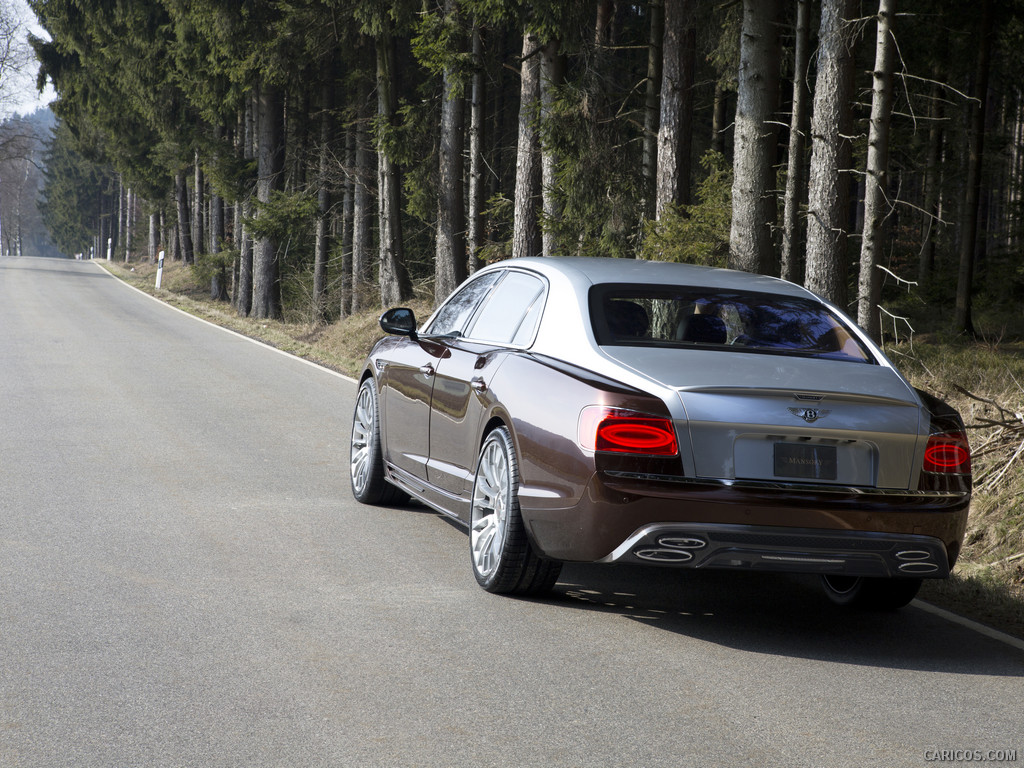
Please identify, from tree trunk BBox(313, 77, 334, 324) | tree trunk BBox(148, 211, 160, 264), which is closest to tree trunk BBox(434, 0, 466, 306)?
tree trunk BBox(313, 77, 334, 324)

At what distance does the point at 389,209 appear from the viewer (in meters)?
25.6

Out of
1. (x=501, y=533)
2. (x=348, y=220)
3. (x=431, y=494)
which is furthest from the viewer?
(x=348, y=220)

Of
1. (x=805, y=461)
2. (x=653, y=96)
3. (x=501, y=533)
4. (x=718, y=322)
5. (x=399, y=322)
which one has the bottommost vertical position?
(x=501, y=533)

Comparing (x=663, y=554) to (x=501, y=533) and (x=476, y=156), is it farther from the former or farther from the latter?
(x=476, y=156)

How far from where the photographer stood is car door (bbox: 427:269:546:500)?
6.14 meters

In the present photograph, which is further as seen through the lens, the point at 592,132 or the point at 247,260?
the point at 247,260

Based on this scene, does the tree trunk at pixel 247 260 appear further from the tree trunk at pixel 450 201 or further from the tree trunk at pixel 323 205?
the tree trunk at pixel 450 201

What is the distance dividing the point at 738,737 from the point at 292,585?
2588 mm

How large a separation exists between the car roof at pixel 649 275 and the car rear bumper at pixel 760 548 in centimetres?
162

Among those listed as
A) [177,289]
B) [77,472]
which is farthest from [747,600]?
[177,289]

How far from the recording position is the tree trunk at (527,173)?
20.3 m

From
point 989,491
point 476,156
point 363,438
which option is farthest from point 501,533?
point 476,156

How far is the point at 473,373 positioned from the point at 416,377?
99 centimetres

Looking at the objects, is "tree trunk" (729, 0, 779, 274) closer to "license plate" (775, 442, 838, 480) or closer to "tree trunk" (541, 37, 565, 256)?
"tree trunk" (541, 37, 565, 256)
